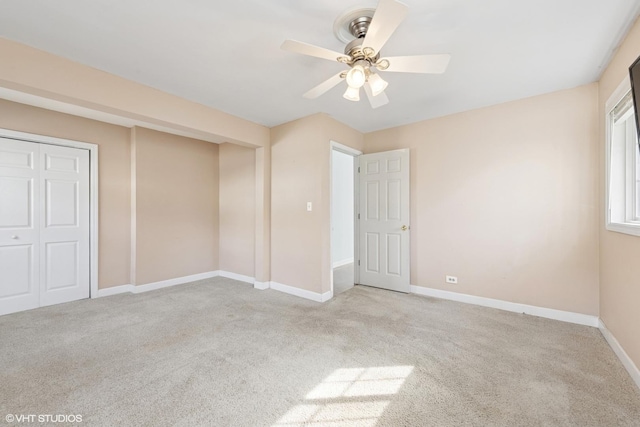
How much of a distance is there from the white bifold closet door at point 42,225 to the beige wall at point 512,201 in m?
4.55

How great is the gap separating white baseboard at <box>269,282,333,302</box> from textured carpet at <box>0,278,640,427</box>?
351mm

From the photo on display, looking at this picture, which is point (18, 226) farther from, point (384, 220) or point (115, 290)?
point (384, 220)

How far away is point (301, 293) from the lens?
3.72 m

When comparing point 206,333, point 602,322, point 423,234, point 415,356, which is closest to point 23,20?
point 206,333

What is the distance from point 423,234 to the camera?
3785mm

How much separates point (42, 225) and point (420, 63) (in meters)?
4.54

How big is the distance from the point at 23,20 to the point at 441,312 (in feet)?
14.4

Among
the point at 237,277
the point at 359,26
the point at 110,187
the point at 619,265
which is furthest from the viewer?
the point at 237,277

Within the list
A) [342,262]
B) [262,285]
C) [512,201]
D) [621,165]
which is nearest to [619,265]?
[621,165]

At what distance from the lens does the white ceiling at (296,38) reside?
5.66 feet

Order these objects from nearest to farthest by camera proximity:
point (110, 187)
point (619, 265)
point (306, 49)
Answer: point (306, 49) → point (619, 265) → point (110, 187)

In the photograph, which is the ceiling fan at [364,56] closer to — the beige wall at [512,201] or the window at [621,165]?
the window at [621,165]

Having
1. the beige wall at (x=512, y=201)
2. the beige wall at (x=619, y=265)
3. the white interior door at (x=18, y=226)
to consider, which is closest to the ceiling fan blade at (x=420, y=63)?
the beige wall at (x=619, y=265)

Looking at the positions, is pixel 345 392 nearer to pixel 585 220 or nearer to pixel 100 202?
pixel 585 220
